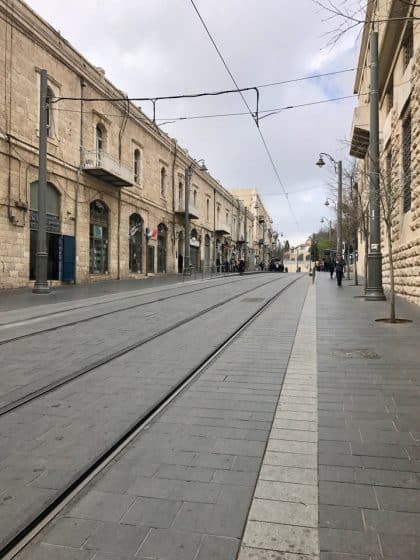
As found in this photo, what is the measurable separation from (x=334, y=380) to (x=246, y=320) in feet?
17.6

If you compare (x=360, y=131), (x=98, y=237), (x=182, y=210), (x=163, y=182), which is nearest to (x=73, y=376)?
(x=98, y=237)

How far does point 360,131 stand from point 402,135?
9.55 meters

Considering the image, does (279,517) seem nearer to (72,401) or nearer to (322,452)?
(322,452)

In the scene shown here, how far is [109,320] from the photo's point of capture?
11.0m

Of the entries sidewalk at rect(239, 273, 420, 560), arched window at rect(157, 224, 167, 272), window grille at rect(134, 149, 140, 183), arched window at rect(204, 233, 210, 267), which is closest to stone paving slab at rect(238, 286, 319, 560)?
sidewalk at rect(239, 273, 420, 560)

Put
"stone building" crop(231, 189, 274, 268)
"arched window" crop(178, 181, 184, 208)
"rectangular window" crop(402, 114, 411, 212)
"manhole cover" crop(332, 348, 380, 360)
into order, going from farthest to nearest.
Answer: "stone building" crop(231, 189, 274, 268) → "arched window" crop(178, 181, 184, 208) → "rectangular window" crop(402, 114, 411, 212) → "manhole cover" crop(332, 348, 380, 360)

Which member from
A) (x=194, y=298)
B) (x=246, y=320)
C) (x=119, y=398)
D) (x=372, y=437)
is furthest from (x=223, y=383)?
(x=194, y=298)

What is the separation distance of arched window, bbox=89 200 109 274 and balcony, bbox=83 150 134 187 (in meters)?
1.47

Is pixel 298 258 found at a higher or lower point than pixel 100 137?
lower

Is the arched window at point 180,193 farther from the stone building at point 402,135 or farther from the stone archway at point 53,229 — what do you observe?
the stone building at point 402,135

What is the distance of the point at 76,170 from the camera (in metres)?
25.6

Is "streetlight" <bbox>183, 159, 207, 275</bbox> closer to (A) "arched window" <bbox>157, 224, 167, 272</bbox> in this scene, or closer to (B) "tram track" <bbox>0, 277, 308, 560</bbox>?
(A) "arched window" <bbox>157, 224, 167, 272</bbox>

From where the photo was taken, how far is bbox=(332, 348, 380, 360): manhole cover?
7160 millimetres

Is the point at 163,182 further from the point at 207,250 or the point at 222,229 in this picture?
the point at 222,229
